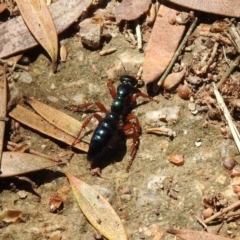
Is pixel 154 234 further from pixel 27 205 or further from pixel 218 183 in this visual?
pixel 27 205

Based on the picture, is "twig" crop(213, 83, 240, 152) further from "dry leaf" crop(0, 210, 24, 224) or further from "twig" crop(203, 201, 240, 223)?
"dry leaf" crop(0, 210, 24, 224)

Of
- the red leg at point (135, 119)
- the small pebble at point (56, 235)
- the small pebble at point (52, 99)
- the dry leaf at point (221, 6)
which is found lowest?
the small pebble at point (56, 235)

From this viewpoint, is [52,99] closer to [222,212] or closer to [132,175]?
[132,175]

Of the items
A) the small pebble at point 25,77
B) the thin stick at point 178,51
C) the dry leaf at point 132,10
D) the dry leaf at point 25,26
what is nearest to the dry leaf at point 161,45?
the thin stick at point 178,51

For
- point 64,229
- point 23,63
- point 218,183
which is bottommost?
point 64,229

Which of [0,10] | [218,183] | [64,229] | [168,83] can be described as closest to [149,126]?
[168,83]

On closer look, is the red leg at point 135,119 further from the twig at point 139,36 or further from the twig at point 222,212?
the twig at point 222,212

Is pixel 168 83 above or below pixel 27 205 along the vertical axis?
above
